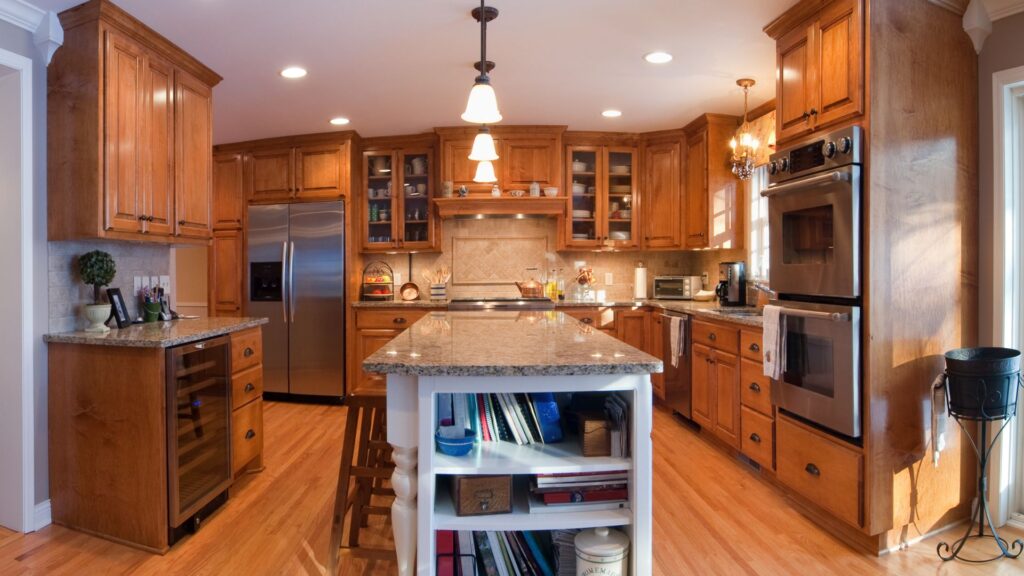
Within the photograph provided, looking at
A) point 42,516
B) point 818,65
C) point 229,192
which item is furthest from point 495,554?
point 229,192

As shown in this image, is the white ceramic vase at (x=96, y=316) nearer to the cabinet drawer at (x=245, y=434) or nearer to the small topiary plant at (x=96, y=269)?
the small topiary plant at (x=96, y=269)

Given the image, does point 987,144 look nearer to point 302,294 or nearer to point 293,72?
point 293,72

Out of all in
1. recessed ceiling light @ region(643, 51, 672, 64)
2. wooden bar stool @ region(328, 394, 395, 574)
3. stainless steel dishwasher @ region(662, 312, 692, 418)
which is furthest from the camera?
stainless steel dishwasher @ region(662, 312, 692, 418)

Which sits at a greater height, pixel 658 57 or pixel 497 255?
pixel 658 57

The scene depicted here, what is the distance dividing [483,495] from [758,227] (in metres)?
3.36

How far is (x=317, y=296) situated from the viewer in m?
4.59

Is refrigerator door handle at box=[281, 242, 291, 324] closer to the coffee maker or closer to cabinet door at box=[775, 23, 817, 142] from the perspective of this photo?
the coffee maker

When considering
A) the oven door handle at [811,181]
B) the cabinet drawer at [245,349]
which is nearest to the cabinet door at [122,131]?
the cabinet drawer at [245,349]

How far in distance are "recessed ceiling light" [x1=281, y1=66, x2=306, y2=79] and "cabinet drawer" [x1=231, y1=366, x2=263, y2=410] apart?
181 centimetres

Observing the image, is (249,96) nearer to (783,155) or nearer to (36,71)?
(36,71)

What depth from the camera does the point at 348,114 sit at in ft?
13.6

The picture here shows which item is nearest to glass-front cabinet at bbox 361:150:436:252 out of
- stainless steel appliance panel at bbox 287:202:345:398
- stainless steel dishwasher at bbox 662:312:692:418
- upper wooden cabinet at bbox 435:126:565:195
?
upper wooden cabinet at bbox 435:126:565:195

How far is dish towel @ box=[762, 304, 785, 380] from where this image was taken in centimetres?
254

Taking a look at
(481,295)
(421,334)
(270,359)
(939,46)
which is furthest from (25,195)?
(939,46)
